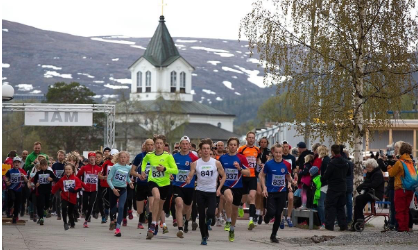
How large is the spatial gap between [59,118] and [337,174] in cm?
2176

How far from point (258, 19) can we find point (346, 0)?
270 cm

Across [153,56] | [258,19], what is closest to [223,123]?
A: [153,56]

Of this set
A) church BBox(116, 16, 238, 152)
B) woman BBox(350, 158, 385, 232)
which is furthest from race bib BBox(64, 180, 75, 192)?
church BBox(116, 16, 238, 152)

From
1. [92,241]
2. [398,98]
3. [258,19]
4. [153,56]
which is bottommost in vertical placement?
[92,241]

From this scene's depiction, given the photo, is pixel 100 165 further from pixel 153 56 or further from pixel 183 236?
pixel 153 56

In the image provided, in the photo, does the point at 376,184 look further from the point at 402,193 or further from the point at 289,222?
the point at 289,222

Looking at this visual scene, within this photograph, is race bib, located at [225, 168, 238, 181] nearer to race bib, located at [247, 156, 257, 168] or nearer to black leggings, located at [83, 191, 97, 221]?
race bib, located at [247, 156, 257, 168]

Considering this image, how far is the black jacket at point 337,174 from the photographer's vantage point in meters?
17.7

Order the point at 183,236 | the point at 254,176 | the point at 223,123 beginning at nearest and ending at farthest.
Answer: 1. the point at 183,236
2. the point at 254,176
3. the point at 223,123

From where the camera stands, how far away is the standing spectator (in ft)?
54.9

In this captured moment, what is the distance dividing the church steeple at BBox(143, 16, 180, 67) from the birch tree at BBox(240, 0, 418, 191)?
147649 mm

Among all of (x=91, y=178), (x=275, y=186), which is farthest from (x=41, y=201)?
(x=275, y=186)

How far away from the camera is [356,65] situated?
66.7 feet

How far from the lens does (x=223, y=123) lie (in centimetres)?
16775
